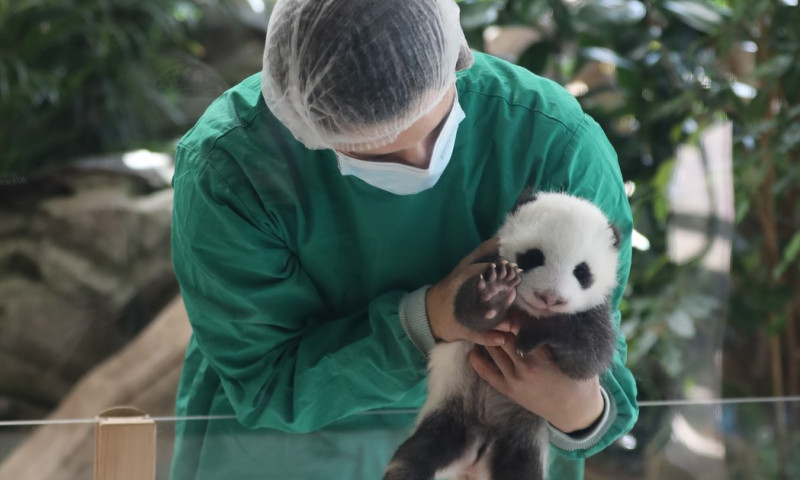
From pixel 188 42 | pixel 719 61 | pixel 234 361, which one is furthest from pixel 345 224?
pixel 188 42

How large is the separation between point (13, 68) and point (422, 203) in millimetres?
2612

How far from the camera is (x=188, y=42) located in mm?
3939

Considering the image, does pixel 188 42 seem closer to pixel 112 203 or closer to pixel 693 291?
pixel 112 203

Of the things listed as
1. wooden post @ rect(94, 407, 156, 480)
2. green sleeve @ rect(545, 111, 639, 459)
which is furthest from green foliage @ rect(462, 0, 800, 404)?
wooden post @ rect(94, 407, 156, 480)

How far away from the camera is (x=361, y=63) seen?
1054 mm

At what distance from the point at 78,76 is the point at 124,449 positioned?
2.51 metres

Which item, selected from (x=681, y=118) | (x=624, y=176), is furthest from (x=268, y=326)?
(x=681, y=118)

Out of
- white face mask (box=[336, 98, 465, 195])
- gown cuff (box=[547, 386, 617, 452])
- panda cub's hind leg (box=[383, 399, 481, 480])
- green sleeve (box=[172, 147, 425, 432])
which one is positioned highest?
white face mask (box=[336, 98, 465, 195])

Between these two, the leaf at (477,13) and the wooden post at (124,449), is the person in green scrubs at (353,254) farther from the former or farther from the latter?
the leaf at (477,13)

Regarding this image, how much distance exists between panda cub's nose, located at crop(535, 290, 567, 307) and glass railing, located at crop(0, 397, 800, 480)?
0.33 metres

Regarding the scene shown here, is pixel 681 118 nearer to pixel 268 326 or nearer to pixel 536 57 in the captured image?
pixel 536 57

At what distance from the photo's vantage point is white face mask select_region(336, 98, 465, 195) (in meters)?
1.18

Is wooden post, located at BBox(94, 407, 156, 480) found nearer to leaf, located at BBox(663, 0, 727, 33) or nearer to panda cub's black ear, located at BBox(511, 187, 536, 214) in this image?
panda cub's black ear, located at BBox(511, 187, 536, 214)

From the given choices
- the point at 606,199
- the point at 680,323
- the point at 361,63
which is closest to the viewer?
the point at 361,63
